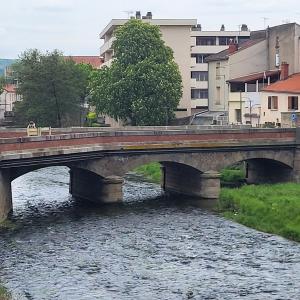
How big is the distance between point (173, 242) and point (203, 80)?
283ft

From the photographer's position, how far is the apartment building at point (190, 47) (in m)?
123

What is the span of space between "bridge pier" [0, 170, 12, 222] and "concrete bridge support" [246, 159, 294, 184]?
88.1 ft

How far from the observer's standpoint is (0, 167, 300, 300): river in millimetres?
40000

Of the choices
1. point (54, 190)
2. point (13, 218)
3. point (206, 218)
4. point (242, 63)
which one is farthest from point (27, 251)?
point (242, 63)

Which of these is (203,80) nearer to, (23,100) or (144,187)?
(23,100)

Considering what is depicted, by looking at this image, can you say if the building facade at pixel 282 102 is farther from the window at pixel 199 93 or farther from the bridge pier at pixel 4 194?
the window at pixel 199 93

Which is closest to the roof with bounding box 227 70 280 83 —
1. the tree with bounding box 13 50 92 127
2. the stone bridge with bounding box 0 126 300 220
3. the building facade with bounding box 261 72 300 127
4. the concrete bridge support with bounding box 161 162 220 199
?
the building facade with bounding box 261 72 300 127

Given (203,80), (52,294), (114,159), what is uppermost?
(203,80)

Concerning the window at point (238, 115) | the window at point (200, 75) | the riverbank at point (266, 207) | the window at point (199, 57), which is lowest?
the riverbank at point (266, 207)

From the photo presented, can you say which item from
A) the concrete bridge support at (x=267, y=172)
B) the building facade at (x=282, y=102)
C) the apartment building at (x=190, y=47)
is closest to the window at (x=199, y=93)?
the apartment building at (x=190, y=47)

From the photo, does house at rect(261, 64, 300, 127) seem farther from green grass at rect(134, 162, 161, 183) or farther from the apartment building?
the apartment building

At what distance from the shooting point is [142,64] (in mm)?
100125

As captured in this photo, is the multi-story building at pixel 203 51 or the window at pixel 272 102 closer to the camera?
the window at pixel 272 102

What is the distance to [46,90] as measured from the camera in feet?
380
